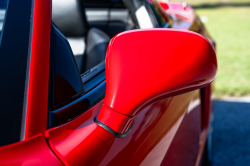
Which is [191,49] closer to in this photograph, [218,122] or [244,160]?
[244,160]

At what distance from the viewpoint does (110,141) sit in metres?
0.78

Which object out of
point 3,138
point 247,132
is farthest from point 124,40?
point 247,132

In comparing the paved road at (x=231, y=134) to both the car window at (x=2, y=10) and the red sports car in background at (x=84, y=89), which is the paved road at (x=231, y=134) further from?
the car window at (x=2, y=10)

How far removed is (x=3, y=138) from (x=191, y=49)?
56 centimetres

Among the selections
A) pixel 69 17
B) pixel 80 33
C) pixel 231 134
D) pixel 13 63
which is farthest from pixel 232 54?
pixel 13 63

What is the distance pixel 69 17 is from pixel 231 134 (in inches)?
84.9

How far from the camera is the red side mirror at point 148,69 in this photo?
0.74 meters

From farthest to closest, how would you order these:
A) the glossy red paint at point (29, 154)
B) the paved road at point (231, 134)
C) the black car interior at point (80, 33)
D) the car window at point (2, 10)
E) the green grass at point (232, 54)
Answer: the green grass at point (232, 54) → the paved road at point (231, 134) → the black car interior at point (80, 33) → the car window at point (2, 10) → the glossy red paint at point (29, 154)

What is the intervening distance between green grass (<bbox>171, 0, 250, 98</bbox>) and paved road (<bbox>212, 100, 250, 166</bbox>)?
1.06ft

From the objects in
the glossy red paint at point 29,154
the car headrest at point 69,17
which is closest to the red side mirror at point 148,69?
the glossy red paint at point 29,154

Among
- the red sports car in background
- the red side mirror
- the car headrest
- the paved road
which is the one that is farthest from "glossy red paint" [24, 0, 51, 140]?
the paved road

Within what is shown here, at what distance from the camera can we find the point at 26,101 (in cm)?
76

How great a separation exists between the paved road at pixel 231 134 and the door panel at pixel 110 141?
5.80 ft

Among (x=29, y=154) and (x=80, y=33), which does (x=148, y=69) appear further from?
(x=80, y=33)
